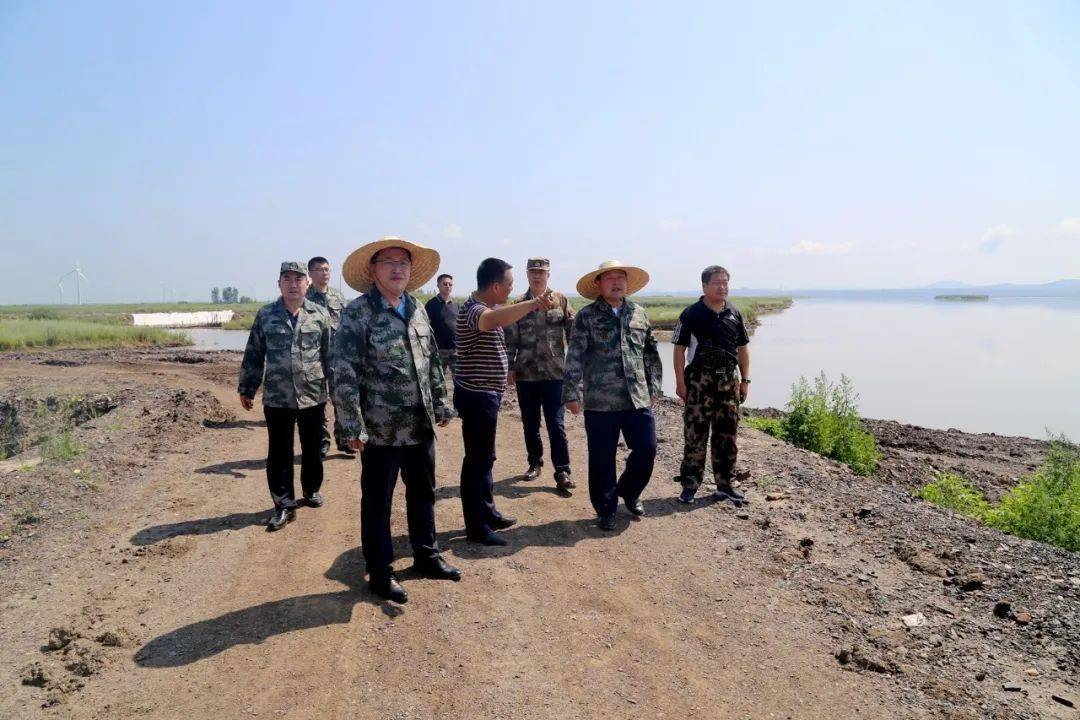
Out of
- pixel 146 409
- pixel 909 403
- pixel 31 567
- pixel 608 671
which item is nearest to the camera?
pixel 608 671

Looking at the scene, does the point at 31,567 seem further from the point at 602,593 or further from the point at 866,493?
the point at 866,493

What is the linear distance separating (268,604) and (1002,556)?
4.78 metres

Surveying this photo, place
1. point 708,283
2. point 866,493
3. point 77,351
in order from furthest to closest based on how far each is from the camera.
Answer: point 77,351, point 866,493, point 708,283

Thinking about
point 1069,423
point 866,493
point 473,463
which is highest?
point 473,463

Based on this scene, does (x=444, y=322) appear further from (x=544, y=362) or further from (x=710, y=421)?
(x=710, y=421)

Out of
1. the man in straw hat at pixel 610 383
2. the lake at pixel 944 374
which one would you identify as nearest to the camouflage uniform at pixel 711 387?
the man in straw hat at pixel 610 383

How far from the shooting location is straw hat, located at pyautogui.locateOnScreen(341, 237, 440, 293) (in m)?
3.64

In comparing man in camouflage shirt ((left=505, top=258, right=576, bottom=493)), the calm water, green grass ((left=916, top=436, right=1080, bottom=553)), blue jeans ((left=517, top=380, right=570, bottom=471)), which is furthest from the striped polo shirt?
the calm water

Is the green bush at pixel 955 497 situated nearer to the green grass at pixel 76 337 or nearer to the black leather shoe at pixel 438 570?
the black leather shoe at pixel 438 570

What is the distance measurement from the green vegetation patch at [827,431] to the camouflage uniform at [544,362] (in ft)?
14.4

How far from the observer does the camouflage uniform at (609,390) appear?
4844mm

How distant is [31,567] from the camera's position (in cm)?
414

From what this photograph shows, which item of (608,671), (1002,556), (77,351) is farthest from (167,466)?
(77,351)

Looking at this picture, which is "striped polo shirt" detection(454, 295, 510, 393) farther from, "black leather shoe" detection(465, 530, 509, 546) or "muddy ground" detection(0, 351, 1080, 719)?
"muddy ground" detection(0, 351, 1080, 719)
